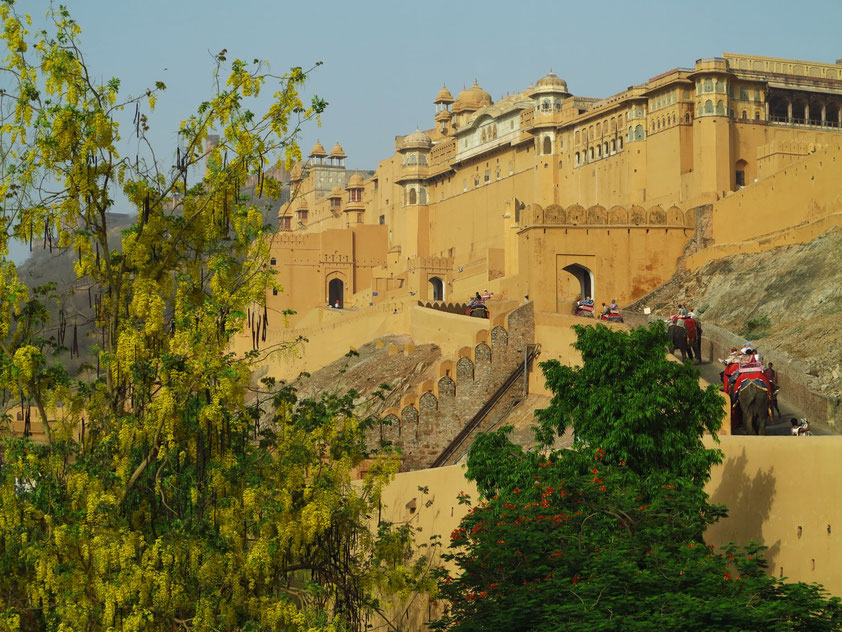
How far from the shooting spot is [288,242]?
63688mm

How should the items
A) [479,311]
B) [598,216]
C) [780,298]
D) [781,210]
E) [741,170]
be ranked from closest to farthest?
[780,298]
[781,210]
[479,311]
[598,216]
[741,170]

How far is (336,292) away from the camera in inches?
2544

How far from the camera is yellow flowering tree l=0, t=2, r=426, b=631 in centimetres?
1148

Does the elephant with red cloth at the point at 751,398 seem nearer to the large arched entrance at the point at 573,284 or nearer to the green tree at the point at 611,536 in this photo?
the green tree at the point at 611,536

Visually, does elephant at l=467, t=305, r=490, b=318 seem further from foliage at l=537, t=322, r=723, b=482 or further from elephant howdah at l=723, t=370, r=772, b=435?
foliage at l=537, t=322, r=723, b=482

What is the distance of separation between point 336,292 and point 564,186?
13805mm

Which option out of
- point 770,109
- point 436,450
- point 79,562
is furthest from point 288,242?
point 79,562

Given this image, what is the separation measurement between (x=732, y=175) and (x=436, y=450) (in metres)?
19.8

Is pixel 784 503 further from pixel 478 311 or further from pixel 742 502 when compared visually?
pixel 478 311

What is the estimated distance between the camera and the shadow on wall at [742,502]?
14.5 meters

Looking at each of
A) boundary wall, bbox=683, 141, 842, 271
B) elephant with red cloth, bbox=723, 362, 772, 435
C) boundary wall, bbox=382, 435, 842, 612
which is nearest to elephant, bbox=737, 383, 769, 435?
elephant with red cloth, bbox=723, 362, 772, 435

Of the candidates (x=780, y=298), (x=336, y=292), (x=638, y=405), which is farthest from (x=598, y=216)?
(x=336, y=292)

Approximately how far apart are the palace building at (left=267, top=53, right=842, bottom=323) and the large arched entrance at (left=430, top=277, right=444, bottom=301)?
7cm

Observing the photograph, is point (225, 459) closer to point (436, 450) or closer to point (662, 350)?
point (662, 350)
